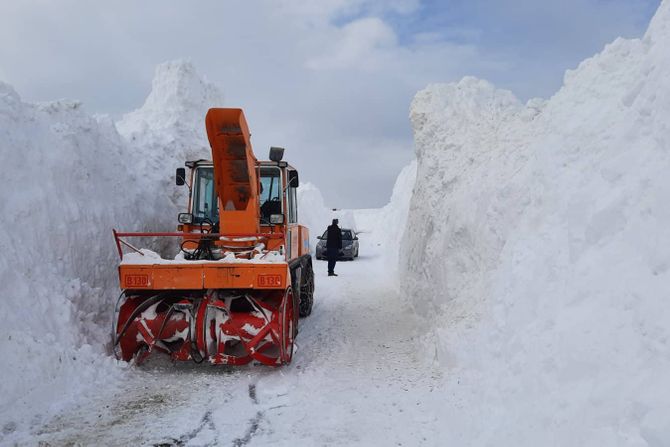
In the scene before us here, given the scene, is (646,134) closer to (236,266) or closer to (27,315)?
(236,266)

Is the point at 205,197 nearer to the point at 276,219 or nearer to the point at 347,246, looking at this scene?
the point at 276,219

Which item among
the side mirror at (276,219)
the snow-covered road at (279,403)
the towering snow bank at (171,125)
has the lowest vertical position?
the snow-covered road at (279,403)

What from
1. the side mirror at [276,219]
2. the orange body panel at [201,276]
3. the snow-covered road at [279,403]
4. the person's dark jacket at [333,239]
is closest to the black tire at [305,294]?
the snow-covered road at [279,403]

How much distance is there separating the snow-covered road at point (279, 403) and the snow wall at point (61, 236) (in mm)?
503

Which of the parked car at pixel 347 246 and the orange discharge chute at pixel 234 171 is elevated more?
the orange discharge chute at pixel 234 171

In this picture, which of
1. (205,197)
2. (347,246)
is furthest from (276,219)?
(347,246)

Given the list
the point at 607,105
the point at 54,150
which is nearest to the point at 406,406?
the point at 607,105

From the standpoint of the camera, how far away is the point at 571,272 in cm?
471

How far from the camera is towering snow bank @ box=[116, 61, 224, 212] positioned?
12.6 metres

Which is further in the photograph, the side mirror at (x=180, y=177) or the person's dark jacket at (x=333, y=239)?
the person's dark jacket at (x=333, y=239)

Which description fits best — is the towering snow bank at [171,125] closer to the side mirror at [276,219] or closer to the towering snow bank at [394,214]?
the side mirror at [276,219]

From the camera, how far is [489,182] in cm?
763

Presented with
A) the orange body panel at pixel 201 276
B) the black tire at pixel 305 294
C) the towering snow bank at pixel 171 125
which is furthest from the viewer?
the towering snow bank at pixel 171 125

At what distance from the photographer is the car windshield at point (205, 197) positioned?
8.37 m
